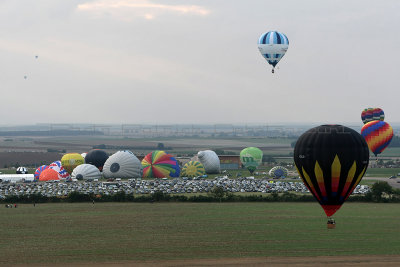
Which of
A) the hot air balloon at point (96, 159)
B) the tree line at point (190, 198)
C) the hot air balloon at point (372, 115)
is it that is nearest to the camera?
the tree line at point (190, 198)

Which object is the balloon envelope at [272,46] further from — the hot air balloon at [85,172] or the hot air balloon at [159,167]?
the hot air balloon at [85,172]

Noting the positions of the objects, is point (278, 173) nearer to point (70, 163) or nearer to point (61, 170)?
point (70, 163)

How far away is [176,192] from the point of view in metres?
75.2

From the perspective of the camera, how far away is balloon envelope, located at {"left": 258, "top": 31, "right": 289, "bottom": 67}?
253ft

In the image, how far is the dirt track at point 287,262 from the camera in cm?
3691

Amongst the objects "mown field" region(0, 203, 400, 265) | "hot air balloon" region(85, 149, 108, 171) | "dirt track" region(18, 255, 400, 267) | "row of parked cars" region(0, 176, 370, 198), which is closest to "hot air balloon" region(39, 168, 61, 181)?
"hot air balloon" region(85, 149, 108, 171)

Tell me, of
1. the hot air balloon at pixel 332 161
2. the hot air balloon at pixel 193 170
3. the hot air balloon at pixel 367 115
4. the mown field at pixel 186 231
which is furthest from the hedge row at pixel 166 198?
the hot air balloon at pixel 367 115

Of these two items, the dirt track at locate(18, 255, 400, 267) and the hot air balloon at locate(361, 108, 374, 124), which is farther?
the hot air balloon at locate(361, 108, 374, 124)

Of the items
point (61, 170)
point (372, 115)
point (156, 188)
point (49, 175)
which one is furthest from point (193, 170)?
point (372, 115)

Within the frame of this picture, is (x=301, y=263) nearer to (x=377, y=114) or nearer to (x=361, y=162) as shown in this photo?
(x=361, y=162)

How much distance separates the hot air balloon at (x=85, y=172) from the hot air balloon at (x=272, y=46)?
1183 inches

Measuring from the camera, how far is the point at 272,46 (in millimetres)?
76938

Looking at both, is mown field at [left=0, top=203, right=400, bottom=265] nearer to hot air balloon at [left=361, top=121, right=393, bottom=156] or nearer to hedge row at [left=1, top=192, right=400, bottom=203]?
hedge row at [left=1, top=192, right=400, bottom=203]

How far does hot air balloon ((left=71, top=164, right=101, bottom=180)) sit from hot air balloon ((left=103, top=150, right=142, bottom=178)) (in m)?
1.41
